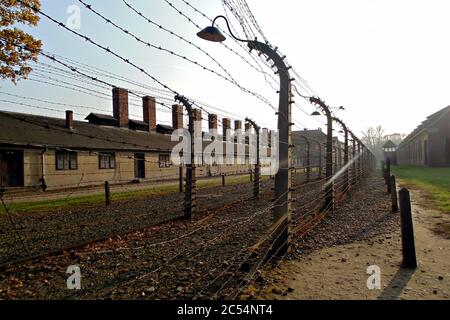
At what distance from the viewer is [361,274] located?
446cm

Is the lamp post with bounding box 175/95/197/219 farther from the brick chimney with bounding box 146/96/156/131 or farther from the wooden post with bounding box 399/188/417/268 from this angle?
the brick chimney with bounding box 146/96/156/131

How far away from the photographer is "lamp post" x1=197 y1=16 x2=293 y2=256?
17.4 feet

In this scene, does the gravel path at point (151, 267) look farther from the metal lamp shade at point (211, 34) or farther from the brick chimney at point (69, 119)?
the brick chimney at point (69, 119)

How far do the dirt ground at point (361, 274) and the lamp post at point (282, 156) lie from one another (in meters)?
0.47

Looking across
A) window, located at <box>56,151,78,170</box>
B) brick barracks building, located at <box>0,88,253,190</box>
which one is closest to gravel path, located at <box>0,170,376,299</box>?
brick barracks building, located at <box>0,88,253,190</box>

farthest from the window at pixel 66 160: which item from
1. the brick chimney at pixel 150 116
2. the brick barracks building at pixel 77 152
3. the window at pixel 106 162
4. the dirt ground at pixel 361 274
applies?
the dirt ground at pixel 361 274

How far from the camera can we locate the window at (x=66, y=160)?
21969 millimetres

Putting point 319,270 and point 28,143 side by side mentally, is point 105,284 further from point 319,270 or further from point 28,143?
point 28,143

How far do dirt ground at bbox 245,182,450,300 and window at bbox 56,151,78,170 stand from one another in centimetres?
2139

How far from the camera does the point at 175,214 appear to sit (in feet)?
32.2

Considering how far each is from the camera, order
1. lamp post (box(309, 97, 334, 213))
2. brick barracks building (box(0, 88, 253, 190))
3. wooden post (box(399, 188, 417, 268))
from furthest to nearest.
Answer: brick barracks building (box(0, 88, 253, 190))
lamp post (box(309, 97, 334, 213))
wooden post (box(399, 188, 417, 268))

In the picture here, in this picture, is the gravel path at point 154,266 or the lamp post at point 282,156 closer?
the gravel path at point 154,266

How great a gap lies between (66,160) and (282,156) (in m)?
21.3

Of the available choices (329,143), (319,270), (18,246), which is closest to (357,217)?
(329,143)
